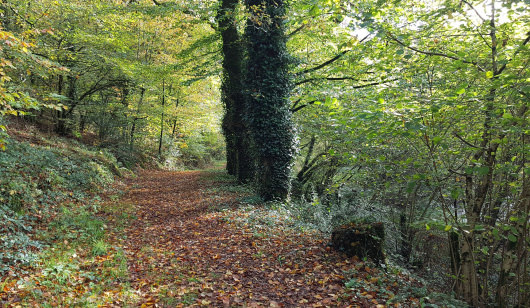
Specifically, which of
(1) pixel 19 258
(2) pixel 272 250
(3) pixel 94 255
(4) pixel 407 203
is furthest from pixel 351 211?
(1) pixel 19 258

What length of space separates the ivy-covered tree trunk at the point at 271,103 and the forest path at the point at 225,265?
1919 millimetres

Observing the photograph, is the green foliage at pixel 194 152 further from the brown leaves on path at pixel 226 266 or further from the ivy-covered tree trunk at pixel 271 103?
the brown leaves on path at pixel 226 266

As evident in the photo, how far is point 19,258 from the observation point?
15.3 feet

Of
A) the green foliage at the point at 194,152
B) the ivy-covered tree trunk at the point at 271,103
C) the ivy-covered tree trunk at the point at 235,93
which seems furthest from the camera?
the green foliage at the point at 194,152

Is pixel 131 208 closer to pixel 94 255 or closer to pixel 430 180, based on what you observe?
pixel 94 255

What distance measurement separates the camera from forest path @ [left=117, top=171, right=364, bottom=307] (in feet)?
13.8

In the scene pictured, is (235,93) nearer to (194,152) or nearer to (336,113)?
(336,113)

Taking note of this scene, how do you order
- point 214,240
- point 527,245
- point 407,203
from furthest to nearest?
1. point 407,203
2. point 214,240
3. point 527,245

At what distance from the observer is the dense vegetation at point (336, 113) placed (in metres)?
3.73

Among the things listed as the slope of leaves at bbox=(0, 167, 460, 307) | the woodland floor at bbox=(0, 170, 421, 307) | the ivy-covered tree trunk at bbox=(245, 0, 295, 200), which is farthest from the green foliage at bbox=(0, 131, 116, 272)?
the ivy-covered tree trunk at bbox=(245, 0, 295, 200)

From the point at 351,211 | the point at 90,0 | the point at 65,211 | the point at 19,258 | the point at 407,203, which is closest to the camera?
the point at 19,258

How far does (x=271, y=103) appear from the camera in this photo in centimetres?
927

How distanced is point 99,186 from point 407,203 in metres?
10.4

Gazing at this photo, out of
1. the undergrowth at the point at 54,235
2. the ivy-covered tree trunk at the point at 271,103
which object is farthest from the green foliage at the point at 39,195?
the ivy-covered tree trunk at the point at 271,103
